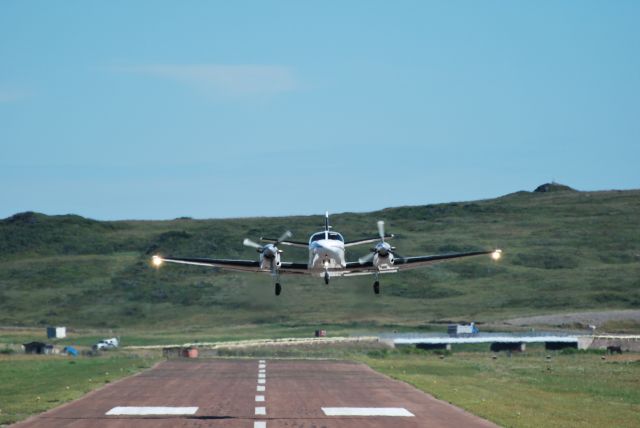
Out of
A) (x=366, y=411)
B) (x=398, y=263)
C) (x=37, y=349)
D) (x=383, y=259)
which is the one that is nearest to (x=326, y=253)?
A: (x=383, y=259)

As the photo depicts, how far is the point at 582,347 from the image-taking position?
387ft

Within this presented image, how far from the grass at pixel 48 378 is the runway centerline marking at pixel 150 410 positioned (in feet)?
10.7

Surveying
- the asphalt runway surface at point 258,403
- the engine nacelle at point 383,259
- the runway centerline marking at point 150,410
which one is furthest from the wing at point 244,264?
the runway centerline marking at point 150,410

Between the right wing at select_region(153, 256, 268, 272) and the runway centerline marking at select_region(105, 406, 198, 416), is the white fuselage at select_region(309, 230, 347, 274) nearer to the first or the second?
the right wing at select_region(153, 256, 268, 272)

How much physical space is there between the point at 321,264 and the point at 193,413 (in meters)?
12.2

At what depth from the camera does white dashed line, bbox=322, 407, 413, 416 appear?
4803 centimetres

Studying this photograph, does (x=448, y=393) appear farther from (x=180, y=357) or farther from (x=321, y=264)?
(x=180, y=357)

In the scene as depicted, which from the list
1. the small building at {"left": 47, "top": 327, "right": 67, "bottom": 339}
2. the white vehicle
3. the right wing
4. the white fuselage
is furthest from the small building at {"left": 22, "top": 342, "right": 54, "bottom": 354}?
the white fuselage

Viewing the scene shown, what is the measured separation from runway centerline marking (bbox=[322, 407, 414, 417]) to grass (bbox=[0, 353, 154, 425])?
40.8 ft

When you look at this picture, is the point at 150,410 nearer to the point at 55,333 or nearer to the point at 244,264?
the point at 244,264

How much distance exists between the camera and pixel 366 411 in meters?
49.6

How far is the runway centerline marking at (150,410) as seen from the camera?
48219mm

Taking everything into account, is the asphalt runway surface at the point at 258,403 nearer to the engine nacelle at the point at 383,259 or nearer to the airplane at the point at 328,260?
the airplane at the point at 328,260

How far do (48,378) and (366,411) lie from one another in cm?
3122
